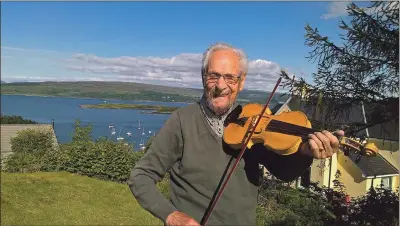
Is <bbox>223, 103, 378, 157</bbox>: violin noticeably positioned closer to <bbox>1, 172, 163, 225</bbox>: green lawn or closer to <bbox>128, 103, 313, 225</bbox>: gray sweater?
<bbox>128, 103, 313, 225</bbox>: gray sweater

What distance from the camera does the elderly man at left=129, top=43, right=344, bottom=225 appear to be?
1.79 metres

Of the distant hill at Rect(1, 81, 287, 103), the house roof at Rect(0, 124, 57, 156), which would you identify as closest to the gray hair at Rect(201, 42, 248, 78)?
the house roof at Rect(0, 124, 57, 156)

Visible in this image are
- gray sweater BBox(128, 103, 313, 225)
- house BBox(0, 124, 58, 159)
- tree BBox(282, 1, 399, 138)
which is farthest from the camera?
house BBox(0, 124, 58, 159)

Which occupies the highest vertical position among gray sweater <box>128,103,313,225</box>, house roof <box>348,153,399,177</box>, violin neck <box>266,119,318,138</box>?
violin neck <box>266,119,318,138</box>

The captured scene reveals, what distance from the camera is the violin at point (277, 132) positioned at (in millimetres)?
1703

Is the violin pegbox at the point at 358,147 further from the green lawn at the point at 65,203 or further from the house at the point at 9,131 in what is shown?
the house at the point at 9,131

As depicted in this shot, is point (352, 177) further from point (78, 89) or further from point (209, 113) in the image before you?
point (78, 89)

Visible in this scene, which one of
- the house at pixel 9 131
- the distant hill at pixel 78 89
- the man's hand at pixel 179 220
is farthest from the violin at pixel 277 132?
the distant hill at pixel 78 89

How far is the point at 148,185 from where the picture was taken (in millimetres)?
1745

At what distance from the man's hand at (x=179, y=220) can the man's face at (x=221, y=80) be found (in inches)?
20.8

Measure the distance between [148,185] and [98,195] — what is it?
10.8 m

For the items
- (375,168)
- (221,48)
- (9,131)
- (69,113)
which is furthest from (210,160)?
(69,113)

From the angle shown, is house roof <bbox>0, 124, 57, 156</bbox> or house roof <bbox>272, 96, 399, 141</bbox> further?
house roof <bbox>0, 124, 57, 156</bbox>

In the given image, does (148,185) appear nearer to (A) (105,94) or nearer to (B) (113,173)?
(B) (113,173)
